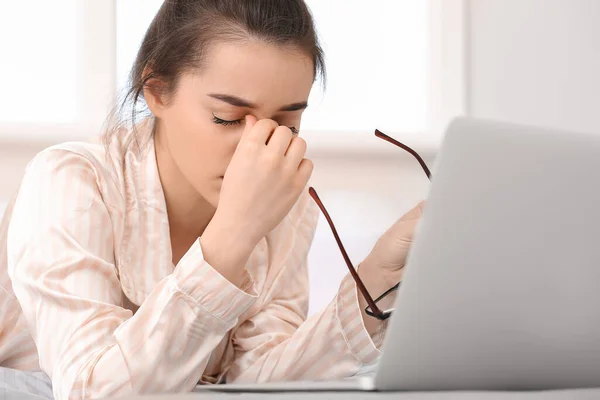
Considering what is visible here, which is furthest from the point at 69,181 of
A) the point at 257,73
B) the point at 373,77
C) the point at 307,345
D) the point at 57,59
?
the point at 373,77

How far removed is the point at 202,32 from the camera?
120 cm

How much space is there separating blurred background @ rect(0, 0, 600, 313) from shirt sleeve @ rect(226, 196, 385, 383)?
1.02 m

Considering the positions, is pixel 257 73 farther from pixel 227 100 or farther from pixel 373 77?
pixel 373 77

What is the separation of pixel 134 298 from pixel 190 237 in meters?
0.21

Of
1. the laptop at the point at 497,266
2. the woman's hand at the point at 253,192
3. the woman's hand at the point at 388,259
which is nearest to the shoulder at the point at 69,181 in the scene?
the woman's hand at the point at 253,192

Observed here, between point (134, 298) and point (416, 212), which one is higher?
point (416, 212)

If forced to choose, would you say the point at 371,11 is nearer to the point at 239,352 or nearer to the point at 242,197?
the point at 239,352

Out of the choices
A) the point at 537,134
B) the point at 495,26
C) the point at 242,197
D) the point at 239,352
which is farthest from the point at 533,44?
the point at 537,134

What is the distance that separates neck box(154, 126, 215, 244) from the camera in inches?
49.4

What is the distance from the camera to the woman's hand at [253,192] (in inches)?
37.2

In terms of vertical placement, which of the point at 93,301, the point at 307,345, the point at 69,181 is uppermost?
the point at 69,181

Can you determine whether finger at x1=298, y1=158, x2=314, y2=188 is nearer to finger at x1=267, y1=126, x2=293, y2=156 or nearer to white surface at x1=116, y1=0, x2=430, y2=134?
finger at x1=267, y1=126, x2=293, y2=156

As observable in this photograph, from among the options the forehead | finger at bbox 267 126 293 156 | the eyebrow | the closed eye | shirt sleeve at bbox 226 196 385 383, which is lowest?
shirt sleeve at bbox 226 196 385 383

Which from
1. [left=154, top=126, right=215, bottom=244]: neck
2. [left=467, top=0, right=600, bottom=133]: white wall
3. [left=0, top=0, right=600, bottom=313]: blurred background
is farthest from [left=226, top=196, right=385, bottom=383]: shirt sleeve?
[left=467, top=0, right=600, bottom=133]: white wall
